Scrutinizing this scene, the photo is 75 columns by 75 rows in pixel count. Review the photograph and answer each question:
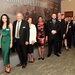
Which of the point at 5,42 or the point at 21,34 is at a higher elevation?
the point at 21,34

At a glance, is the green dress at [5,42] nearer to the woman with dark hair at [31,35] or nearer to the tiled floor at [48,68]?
the tiled floor at [48,68]

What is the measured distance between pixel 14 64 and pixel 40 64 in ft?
2.54

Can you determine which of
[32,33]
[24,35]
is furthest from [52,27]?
[24,35]

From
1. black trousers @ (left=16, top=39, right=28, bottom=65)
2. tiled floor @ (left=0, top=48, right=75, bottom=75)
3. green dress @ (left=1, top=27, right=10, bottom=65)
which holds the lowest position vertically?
tiled floor @ (left=0, top=48, right=75, bottom=75)

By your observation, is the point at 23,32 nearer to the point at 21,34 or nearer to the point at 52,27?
the point at 21,34

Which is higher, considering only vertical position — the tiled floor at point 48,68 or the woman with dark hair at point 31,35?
the woman with dark hair at point 31,35

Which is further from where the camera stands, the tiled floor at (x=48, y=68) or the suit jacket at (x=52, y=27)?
the suit jacket at (x=52, y=27)

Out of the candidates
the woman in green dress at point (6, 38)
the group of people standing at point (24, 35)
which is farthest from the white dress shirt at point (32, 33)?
the woman in green dress at point (6, 38)

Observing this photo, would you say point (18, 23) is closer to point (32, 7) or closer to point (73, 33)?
point (32, 7)

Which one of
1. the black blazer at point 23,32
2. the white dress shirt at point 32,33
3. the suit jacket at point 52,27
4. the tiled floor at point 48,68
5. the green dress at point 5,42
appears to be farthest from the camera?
the suit jacket at point 52,27

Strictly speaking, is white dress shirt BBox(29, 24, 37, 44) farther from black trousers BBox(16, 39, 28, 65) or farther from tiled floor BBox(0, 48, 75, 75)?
tiled floor BBox(0, 48, 75, 75)

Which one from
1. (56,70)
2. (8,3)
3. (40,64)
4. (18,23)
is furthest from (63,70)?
(8,3)

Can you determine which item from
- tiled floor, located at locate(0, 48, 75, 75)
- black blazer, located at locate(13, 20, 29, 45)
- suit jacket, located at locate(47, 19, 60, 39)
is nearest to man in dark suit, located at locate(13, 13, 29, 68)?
black blazer, located at locate(13, 20, 29, 45)

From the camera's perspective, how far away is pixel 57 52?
691 cm
